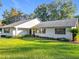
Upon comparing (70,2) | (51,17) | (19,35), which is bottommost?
(19,35)

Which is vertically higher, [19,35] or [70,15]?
[70,15]

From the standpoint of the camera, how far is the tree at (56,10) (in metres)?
67.3

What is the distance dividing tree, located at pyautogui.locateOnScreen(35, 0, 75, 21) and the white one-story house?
20.9 meters

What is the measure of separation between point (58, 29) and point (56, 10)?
32142 mm

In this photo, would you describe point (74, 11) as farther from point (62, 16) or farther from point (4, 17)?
point (4, 17)

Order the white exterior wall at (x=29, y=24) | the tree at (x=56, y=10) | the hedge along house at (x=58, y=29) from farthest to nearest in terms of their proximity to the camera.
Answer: the tree at (x=56, y=10)
the white exterior wall at (x=29, y=24)
the hedge along house at (x=58, y=29)

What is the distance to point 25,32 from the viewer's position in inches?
1845

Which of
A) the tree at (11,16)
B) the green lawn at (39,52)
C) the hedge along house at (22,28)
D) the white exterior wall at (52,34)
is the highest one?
the tree at (11,16)

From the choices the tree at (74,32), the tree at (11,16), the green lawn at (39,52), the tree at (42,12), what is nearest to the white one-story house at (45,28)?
the tree at (74,32)

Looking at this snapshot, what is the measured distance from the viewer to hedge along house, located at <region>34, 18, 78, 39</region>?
36.3 meters

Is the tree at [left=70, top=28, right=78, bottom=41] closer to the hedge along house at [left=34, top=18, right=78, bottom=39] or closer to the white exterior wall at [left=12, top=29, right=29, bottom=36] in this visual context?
Answer: the hedge along house at [left=34, top=18, right=78, bottom=39]

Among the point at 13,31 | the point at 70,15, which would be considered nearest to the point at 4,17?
the point at 70,15

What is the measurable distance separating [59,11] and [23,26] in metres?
26.1

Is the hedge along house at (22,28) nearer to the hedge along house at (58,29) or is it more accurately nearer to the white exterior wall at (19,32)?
the white exterior wall at (19,32)
